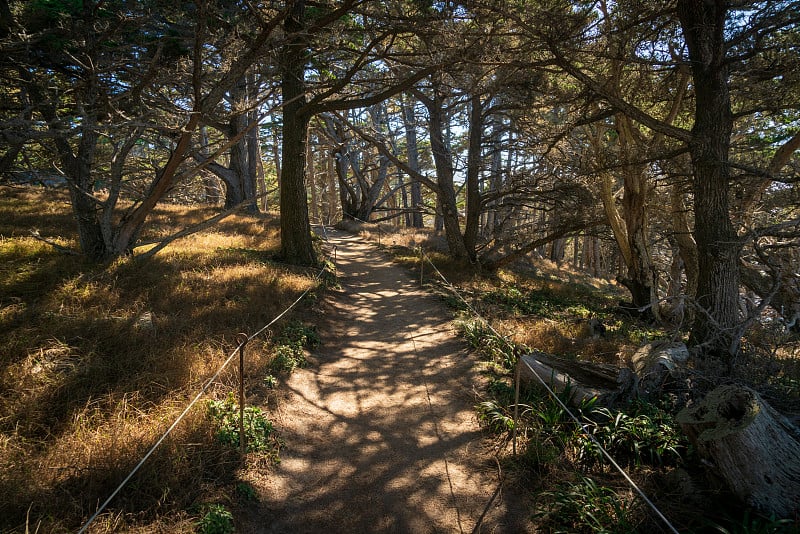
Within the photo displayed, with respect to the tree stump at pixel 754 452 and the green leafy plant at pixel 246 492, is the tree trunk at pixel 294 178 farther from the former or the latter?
the tree stump at pixel 754 452

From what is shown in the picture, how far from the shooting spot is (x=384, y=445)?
4.41 metres

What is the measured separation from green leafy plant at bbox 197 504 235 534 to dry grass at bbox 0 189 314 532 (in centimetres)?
12

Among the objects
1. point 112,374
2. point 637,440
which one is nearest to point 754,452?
point 637,440

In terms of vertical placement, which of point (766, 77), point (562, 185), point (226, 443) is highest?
point (766, 77)

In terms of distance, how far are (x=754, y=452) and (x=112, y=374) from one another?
5686 mm

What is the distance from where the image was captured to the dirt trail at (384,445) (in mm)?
3390

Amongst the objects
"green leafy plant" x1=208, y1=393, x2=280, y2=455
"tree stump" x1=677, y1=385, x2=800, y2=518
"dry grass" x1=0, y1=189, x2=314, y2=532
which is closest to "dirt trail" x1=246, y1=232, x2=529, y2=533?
"green leafy plant" x1=208, y1=393, x2=280, y2=455

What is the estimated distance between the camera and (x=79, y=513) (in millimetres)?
2727

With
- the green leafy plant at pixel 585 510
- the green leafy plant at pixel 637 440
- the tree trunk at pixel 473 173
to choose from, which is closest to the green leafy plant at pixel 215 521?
the green leafy plant at pixel 585 510

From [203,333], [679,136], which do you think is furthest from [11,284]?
[679,136]

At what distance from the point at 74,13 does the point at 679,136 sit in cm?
920

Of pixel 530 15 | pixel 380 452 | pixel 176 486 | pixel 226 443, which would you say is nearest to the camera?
pixel 176 486

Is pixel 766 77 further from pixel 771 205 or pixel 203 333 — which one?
pixel 203 333

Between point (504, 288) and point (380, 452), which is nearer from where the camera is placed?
point (380, 452)
